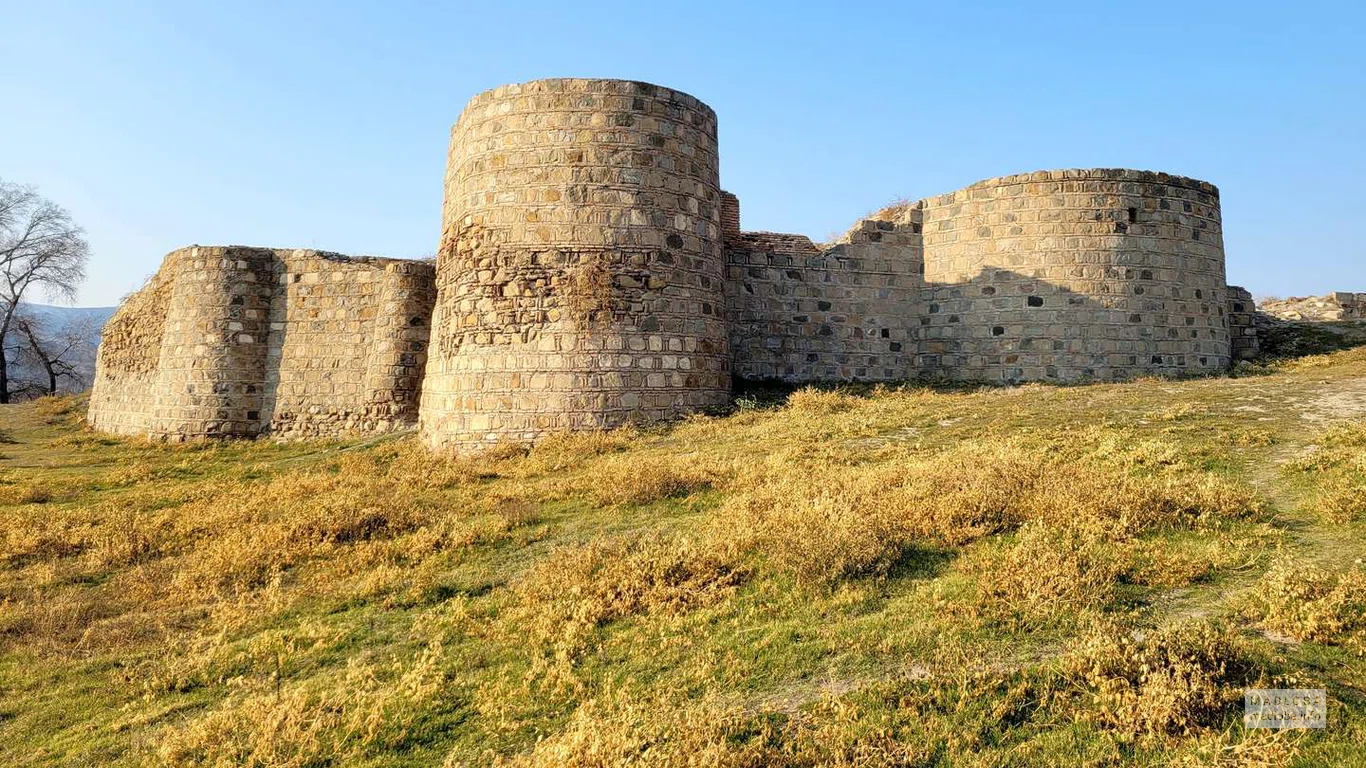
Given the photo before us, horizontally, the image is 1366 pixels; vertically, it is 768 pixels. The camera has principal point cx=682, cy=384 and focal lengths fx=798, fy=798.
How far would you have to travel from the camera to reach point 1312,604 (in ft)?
13.9

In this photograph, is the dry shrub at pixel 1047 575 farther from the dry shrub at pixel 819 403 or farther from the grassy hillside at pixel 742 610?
the dry shrub at pixel 819 403

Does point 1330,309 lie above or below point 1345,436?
above

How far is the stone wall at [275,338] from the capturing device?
16.8 meters

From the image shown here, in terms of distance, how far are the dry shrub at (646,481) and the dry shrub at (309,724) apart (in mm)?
3719

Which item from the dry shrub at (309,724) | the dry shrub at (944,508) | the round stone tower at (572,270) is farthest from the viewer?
the round stone tower at (572,270)

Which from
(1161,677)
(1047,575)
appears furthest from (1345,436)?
(1161,677)

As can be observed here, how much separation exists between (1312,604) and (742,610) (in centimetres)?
315

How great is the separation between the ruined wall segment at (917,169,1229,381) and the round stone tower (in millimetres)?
6770

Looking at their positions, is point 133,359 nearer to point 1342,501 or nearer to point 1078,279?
point 1078,279

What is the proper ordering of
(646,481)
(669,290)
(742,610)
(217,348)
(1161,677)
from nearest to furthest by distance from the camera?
(1161,677), (742,610), (646,481), (669,290), (217,348)

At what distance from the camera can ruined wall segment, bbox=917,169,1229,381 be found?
1636 cm

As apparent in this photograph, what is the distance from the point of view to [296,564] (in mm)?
7305

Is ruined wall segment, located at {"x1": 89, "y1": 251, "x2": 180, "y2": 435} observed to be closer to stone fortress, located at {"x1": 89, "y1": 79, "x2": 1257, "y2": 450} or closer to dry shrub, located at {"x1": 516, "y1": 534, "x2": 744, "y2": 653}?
stone fortress, located at {"x1": 89, "y1": 79, "x2": 1257, "y2": 450}

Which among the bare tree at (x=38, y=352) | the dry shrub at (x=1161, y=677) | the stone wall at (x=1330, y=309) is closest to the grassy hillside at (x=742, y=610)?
the dry shrub at (x=1161, y=677)
